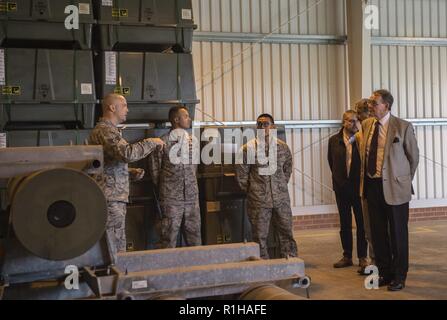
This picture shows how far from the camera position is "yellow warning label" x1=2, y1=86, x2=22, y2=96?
5.82m

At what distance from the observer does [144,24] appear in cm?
633

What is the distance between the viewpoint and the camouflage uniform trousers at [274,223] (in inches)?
249

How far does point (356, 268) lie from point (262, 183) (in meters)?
1.51

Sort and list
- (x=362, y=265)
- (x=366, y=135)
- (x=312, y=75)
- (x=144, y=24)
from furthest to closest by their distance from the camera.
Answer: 1. (x=312, y=75)
2. (x=362, y=265)
3. (x=144, y=24)
4. (x=366, y=135)

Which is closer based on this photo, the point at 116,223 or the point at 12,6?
the point at 116,223

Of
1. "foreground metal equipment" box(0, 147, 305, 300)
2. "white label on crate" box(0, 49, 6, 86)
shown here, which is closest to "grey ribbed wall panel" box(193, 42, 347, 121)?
"white label on crate" box(0, 49, 6, 86)

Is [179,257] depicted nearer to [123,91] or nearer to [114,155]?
[114,155]

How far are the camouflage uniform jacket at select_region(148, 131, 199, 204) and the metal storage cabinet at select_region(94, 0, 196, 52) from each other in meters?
1.08

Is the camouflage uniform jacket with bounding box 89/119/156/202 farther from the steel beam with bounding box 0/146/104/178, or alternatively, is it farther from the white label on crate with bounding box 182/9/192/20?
the white label on crate with bounding box 182/9/192/20

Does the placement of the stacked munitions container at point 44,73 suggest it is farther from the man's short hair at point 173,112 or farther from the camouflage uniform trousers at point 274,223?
the camouflage uniform trousers at point 274,223

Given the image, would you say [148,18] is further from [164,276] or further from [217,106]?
[164,276]

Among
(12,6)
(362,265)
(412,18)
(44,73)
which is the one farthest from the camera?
(412,18)

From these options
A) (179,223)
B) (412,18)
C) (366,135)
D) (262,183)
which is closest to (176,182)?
(179,223)

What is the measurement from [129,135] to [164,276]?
358 cm
